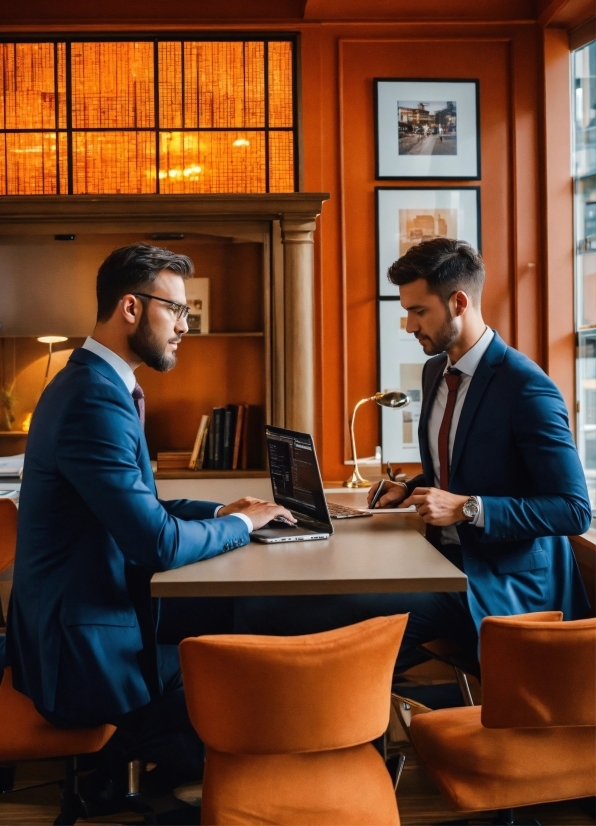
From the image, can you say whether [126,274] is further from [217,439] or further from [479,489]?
[217,439]

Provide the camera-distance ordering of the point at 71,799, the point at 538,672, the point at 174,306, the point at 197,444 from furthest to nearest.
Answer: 1. the point at 197,444
2. the point at 174,306
3. the point at 71,799
4. the point at 538,672

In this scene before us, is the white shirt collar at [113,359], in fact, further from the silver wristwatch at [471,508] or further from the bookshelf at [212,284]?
the bookshelf at [212,284]

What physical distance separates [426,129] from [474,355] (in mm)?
2389

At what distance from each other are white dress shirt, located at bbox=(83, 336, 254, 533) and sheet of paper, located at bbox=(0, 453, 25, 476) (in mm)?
1935

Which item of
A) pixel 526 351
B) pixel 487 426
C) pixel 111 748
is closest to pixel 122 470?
pixel 111 748

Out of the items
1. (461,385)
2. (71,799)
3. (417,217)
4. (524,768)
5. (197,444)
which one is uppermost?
(417,217)

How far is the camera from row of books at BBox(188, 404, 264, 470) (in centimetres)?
420

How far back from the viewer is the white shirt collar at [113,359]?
2041 millimetres

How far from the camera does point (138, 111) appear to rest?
441 centimetres

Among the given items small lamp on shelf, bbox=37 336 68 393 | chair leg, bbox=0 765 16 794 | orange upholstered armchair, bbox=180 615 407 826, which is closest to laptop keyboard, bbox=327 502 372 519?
orange upholstered armchair, bbox=180 615 407 826

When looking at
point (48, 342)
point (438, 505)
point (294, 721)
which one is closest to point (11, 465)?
point (48, 342)

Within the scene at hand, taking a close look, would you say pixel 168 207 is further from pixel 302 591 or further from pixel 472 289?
pixel 302 591

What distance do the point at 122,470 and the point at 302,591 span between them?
0.50 meters

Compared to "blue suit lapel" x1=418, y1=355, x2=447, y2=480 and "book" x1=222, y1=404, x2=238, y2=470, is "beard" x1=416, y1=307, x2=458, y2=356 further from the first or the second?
"book" x1=222, y1=404, x2=238, y2=470
